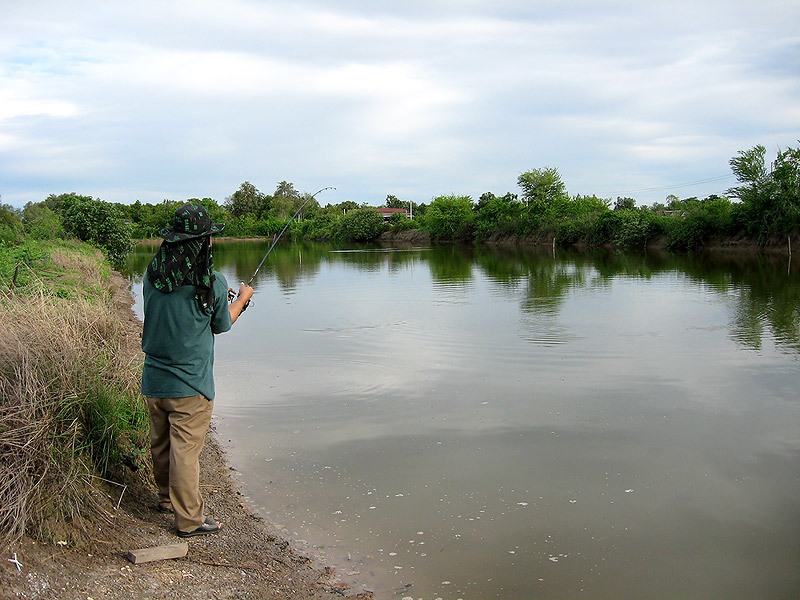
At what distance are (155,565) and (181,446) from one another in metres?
0.65

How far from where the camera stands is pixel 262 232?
105938 mm

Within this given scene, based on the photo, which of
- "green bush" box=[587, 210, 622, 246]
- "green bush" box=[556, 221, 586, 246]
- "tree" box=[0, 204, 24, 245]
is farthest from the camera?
"green bush" box=[556, 221, 586, 246]

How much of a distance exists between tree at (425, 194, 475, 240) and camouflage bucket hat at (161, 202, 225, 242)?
68.7 m

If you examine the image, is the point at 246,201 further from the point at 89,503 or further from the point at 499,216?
the point at 89,503

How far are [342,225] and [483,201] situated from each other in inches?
749

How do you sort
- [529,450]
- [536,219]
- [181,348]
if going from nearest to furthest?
[181,348] < [529,450] < [536,219]

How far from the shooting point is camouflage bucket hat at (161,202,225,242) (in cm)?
382

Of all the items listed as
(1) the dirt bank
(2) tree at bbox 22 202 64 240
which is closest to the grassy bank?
(1) the dirt bank

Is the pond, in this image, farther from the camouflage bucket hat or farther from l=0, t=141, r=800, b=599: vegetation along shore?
the camouflage bucket hat

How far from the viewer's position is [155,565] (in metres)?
3.43

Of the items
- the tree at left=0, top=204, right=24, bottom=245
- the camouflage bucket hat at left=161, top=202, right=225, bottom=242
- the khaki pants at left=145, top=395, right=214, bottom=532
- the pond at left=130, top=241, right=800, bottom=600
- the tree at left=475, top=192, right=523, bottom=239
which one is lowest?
the pond at left=130, top=241, right=800, bottom=600

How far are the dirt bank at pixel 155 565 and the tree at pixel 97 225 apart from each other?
98.8 feet

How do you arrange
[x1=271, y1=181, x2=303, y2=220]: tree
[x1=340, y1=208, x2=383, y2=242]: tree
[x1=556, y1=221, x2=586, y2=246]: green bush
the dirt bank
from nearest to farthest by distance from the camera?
the dirt bank → [x1=556, y1=221, x2=586, y2=246]: green bush → [x1=340, y1=208, x2=383, y2=242]: tree → [x1=271, y1=181, x2=303, y2=220]: tree

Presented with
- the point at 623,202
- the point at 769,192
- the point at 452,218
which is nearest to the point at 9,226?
the point at 769,192
